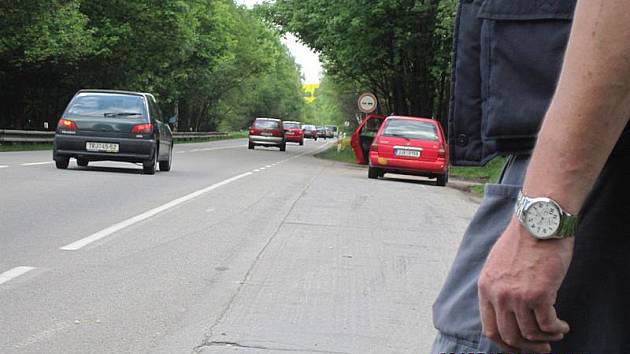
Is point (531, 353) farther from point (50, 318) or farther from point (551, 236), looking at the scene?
point (50, 318)

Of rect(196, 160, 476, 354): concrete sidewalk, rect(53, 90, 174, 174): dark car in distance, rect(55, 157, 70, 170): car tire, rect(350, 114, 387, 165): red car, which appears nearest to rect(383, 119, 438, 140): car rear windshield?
rect(350, 114, 387, 165): red car

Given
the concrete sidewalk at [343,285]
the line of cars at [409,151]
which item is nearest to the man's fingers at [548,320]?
the concrete sidewalk at [343,285]

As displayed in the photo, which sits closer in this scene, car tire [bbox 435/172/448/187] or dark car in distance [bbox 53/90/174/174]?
dark car in distance [bbox 53/90/174/174]

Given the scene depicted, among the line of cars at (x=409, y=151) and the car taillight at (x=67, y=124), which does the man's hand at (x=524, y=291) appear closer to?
the car taillight at (x=67, y=124)

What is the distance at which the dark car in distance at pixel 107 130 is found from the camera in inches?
711

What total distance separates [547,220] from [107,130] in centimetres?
1727

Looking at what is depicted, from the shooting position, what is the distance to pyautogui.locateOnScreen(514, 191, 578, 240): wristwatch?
1543mm

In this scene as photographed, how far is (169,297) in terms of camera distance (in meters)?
6.36

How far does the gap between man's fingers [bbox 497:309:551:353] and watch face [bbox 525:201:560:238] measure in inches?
5.5

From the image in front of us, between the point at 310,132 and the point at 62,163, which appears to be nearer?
the point at 62,163

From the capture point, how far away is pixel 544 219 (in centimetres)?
154

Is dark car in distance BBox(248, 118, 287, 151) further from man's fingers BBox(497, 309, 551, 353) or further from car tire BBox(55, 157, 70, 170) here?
man's fingers BBox(497, 309, 551, 353)

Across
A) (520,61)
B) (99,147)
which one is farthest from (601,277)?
(99,147)

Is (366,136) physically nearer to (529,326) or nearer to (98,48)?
(98,48)
